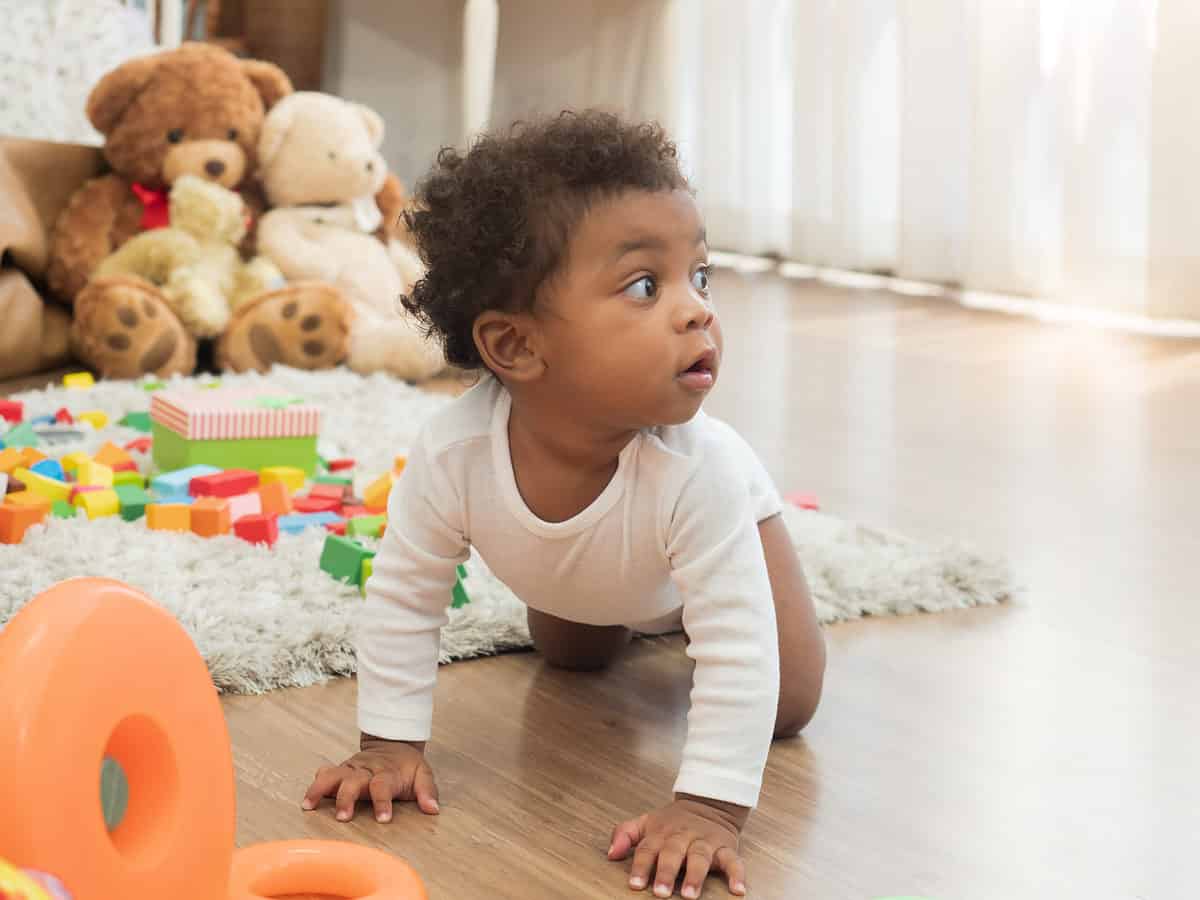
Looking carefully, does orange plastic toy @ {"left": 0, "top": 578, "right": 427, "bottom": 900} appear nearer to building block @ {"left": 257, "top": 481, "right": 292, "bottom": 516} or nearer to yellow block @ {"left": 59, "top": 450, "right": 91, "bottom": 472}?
building block @ {"left": 257, "top": 481, "right": 292, "bottom": 516}

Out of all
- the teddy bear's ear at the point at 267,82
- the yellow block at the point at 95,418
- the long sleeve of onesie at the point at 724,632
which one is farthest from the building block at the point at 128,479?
the teddy bear's ear at the point at 267,82

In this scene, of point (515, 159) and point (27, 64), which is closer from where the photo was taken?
point (515, 159)

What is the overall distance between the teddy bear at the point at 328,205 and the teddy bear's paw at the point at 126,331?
0.30 m

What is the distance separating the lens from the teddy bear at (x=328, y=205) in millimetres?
2521

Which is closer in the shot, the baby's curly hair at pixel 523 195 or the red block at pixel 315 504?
the baby's curly hair at pixel 523 195

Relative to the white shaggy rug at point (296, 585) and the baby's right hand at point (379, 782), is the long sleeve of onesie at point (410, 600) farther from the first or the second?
the white shaggy rug at point (296, 585)

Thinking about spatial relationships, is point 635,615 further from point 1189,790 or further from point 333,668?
point 1189,790

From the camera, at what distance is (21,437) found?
5.61ft

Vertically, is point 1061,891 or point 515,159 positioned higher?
point 515,159

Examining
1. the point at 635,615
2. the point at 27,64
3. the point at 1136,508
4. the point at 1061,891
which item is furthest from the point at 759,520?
the point at 27,64

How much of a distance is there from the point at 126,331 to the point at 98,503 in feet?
2.89

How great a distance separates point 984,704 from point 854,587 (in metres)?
0.25

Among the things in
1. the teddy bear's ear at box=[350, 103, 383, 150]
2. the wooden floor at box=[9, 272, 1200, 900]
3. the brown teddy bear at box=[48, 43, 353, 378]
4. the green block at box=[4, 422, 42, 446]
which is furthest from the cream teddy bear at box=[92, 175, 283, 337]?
the wooden floor at box=[9, 272, 1200, 900]

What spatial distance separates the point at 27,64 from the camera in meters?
2.63
